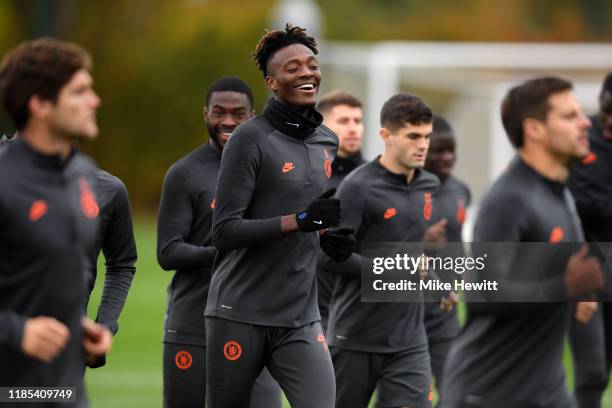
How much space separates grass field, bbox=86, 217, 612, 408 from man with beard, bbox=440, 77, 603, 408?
5.67 meters

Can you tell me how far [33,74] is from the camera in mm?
5039

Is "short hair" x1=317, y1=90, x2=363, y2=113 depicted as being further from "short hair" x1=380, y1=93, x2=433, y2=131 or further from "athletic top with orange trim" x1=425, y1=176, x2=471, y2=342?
"short hair" x1=380, y1=93, x2=433, y2=131

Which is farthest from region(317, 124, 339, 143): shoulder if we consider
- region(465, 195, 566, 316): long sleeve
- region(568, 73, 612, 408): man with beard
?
region(568, 73, 612, 408): man with beard

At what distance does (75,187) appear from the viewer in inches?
206

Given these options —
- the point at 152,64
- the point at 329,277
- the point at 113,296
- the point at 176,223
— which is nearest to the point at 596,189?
the point at 329,277

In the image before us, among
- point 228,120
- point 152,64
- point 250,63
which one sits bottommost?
point 228,120

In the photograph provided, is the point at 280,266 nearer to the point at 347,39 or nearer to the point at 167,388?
the point at 167,388

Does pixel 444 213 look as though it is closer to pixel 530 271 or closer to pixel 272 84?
pixel 272 84

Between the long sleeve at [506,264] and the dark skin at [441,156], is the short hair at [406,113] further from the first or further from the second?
the long sleeve at [506,264]

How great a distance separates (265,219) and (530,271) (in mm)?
1418

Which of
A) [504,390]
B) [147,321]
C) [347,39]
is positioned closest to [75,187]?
[504,390]

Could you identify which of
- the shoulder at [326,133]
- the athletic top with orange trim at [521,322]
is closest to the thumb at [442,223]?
the shoulder at [326,133]

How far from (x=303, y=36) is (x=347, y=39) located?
42.4 meters

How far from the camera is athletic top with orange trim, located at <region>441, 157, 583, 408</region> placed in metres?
5.71
